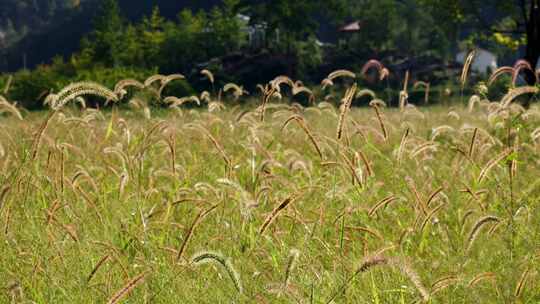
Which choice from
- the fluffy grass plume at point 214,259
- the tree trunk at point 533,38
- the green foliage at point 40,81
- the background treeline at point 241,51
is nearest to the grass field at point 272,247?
the fluffy grass plume at point 214,259

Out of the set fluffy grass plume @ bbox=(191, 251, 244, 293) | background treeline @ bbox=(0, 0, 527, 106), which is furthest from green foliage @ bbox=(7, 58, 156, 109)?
fluffy grass plume @ bbox=(191, 251, 244, 293)

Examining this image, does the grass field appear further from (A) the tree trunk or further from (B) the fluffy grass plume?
(A) the tree trunk

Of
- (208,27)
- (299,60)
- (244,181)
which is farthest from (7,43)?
(244,181)

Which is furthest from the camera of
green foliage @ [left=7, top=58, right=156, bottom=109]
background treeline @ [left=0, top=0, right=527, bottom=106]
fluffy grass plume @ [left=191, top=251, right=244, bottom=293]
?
background treeline @ [left=0, top=0, right=527, bottom=106]

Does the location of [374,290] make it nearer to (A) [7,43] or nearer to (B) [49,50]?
(B) [49,50]

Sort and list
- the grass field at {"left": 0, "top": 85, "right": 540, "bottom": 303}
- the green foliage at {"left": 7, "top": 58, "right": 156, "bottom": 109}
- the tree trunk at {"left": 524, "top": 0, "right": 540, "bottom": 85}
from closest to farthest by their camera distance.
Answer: the grass field at {"left": 0, "top": 85, "right": 540, "bottom": 303} → the tree trunk at {"left": 524, "top": 0, "right": 540, "bottom": 85} → the green foliage at {"left": 7, "top": 58, "right": 156, "bottom": 109}

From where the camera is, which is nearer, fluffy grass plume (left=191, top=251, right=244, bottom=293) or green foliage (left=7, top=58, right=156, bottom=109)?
fluffy grass plume (left=191, top=251, right=244, bottom=293)

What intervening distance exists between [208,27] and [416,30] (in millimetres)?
20510

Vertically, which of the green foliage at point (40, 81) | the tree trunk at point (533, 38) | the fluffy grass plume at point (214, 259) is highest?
the fluffy grass plume at point (214, 259)

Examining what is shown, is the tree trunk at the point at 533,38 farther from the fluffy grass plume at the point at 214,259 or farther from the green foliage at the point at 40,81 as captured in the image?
the green foliage at the point at 40,81

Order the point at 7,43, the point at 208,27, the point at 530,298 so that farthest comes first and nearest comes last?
the point at 7,43
the point at 208,27
the point at 530,298

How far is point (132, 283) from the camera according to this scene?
6.56ft

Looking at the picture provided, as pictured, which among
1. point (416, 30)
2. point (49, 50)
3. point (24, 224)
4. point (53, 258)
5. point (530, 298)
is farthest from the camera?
point (49, 50)

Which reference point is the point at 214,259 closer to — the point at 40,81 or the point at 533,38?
the point at 533,38
